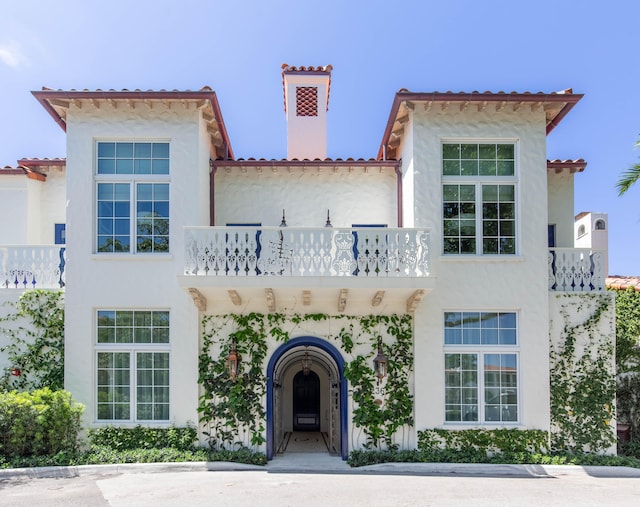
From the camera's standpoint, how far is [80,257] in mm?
10992

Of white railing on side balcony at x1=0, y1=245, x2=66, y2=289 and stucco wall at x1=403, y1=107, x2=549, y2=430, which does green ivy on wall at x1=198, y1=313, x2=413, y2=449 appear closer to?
stucco wall at x1=403, y1=107, x2=549, y2=430

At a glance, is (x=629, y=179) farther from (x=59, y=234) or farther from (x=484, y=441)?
(x=59, y=234)

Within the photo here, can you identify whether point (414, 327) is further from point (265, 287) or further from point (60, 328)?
point (60, 328)

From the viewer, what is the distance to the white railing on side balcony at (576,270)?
11.4m

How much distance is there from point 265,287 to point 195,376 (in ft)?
8.31

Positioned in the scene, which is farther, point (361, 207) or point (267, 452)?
point (361, 207)

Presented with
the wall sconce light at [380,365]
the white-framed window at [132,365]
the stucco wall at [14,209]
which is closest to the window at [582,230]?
the wall sconce light at [380,365]

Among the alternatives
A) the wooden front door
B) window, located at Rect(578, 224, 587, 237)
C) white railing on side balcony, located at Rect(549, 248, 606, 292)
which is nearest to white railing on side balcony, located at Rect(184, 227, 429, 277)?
white railing on side balcony, located at Rect(549, 248, 606, 292)

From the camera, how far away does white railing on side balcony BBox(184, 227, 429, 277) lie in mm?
10320

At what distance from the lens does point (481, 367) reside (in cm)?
A: 1102

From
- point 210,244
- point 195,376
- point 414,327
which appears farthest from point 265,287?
point 414,327

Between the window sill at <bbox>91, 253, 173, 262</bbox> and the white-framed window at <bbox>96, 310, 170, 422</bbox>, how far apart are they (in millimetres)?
1102

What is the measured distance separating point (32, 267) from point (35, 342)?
5.34ft

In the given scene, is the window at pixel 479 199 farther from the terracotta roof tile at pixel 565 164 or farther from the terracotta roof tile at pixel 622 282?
the terracotta roof tile at pixel 622 282
